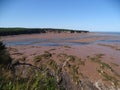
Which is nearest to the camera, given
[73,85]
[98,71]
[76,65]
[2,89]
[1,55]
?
[2,89]

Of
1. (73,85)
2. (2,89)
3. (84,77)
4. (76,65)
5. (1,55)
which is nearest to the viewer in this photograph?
(2,89)

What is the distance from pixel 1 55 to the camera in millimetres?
9016

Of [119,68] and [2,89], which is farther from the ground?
[2,89]

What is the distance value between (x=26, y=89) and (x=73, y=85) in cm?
764

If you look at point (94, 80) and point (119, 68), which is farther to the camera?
point (119, 68)

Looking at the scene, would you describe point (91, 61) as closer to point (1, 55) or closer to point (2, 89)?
point (1, 55)

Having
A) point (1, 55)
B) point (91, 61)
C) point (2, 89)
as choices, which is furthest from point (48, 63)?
point (2, 89)

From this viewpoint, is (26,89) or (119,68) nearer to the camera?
(26,89)

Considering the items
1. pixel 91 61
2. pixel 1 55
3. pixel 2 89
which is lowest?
pixel 91 61

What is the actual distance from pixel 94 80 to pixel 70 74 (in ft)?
5.62

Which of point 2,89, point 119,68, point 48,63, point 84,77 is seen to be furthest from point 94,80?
point 2,89

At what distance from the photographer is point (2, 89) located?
3836 mm

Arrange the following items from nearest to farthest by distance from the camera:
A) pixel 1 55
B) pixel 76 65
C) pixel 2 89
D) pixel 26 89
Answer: pixel 26 89 < pixel 2 89 < pixel 1 55 < pixel 76 65

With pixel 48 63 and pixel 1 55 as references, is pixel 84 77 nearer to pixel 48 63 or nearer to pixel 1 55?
pixel 48 63
